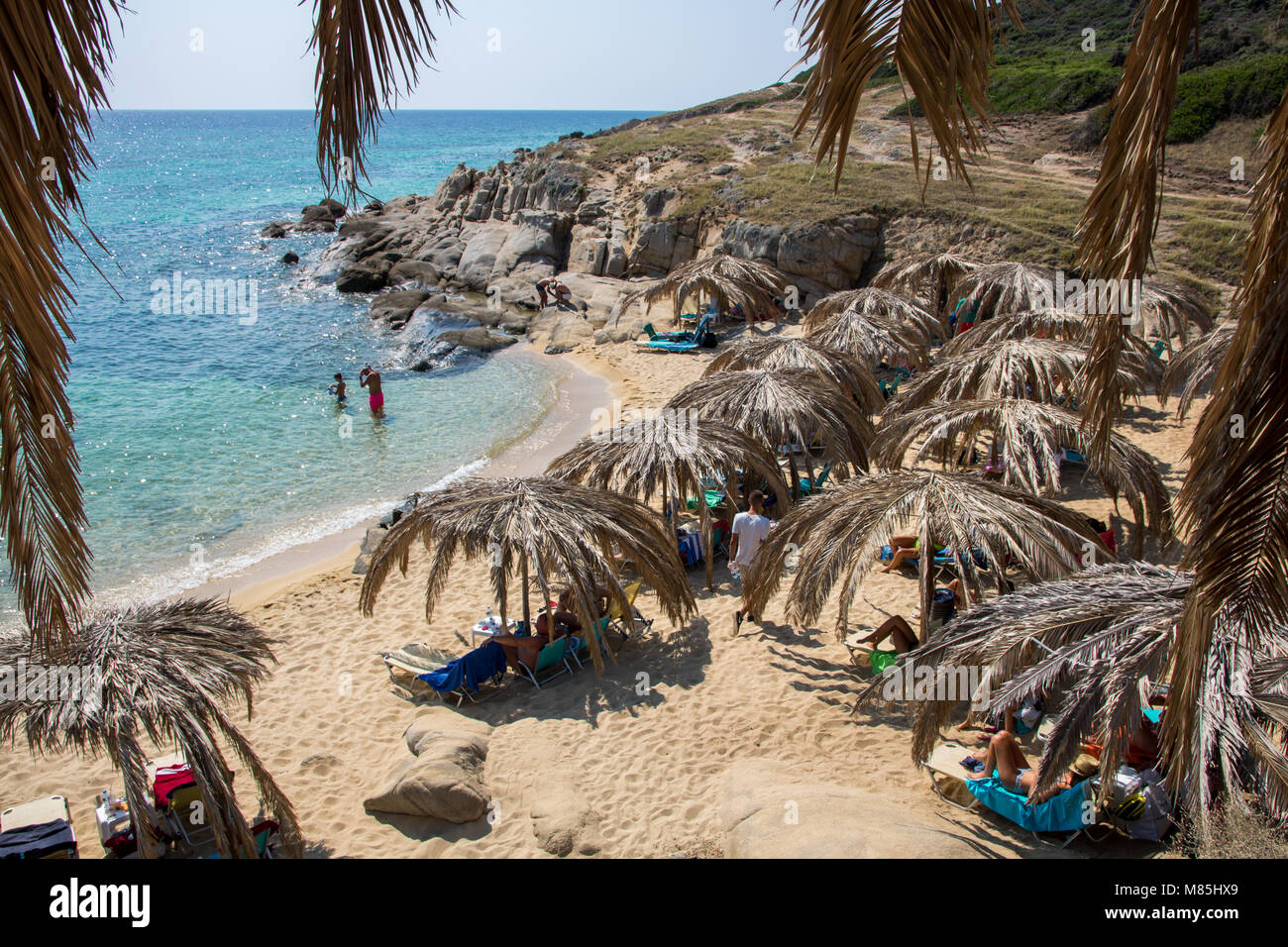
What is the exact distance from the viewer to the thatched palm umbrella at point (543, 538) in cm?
813

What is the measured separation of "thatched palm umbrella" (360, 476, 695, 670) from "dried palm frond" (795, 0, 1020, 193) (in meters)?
5.96

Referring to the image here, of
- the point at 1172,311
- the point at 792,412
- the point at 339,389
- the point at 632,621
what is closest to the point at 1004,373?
the point at 792,412

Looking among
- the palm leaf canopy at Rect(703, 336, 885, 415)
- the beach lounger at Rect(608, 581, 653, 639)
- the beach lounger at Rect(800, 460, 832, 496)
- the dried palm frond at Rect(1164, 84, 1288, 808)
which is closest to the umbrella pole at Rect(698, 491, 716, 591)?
the beach lounger at Rect(608, 581, 653, 639)

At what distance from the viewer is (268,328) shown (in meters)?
30.2

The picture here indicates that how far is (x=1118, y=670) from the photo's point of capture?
504 cm

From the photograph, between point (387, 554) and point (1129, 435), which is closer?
point (387, 554)

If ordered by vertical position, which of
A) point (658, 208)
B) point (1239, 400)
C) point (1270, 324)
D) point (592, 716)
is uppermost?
point (658, 208)

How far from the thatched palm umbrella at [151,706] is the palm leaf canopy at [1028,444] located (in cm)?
700

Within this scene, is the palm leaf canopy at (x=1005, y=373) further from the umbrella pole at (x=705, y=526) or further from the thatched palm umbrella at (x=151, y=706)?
the thatched palm umbrella at (x=151, y=706)

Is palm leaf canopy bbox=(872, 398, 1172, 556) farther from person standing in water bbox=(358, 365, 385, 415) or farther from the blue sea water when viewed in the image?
person standing in water bbox=(358, 365, 385, 415)
